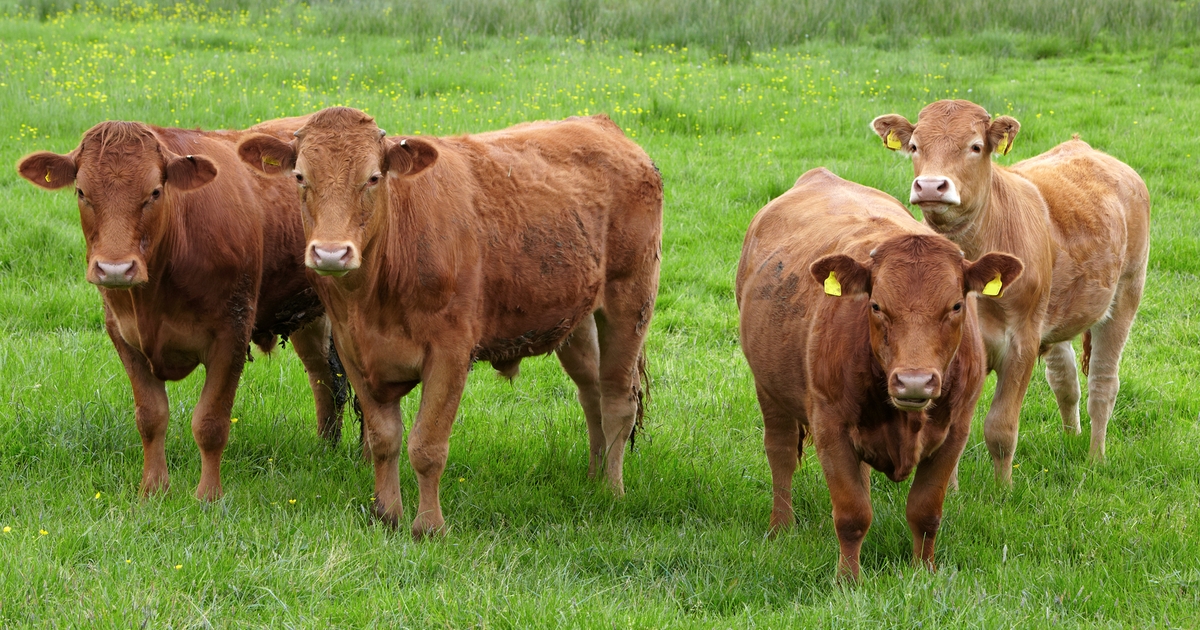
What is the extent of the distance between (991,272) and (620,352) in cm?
251

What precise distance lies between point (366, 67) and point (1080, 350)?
9545mm

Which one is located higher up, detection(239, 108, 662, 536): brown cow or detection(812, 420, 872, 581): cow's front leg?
detection(239, 108, 662, 536): brown cow

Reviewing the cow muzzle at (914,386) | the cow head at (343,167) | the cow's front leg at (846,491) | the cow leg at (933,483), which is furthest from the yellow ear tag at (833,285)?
the cow head at (343,167)

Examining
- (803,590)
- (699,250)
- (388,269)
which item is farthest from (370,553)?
(699,250)

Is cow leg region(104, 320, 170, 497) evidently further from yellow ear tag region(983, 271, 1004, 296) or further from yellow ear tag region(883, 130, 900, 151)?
yellow ear tag region(883, 130, 900, 151)

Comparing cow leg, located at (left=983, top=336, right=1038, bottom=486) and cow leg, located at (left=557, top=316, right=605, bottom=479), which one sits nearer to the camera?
cow leg, located at (left=983, top=336, right=1038, bottom=486)

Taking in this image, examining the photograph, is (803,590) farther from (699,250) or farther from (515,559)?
(699,250)

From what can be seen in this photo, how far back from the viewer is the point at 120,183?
15.1 feet

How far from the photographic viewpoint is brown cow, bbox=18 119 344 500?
460 cm

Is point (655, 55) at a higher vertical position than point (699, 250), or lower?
higher

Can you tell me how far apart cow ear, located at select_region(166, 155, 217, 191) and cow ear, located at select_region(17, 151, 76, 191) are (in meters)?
0.42

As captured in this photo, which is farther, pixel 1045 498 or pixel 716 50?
pixel 716 50

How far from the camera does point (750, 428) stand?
649cm

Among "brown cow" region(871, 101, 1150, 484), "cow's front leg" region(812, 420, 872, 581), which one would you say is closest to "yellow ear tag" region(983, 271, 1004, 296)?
"cow's front leg" region(812, 420, 872, 581)
